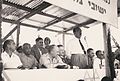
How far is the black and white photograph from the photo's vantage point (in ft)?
4.88

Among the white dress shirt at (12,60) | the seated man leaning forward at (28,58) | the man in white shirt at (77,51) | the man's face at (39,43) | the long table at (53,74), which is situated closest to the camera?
the long table at (53,74)

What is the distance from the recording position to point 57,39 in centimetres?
195

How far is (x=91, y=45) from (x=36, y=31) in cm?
71

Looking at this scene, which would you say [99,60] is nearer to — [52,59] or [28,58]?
[52,59]

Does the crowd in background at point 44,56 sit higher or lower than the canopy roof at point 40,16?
lower

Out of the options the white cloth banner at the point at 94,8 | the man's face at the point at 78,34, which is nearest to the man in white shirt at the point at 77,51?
the man's face at the point at 78,34

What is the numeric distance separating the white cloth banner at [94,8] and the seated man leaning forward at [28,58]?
0.53 m

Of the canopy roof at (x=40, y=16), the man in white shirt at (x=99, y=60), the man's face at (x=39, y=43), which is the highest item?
the canopy roof at (x=40, y=16)

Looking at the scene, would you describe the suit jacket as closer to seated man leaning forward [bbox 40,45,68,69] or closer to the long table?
seated man leaning forward [bbox 40,45,68,69]

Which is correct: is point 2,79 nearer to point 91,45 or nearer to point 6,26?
point 6,26

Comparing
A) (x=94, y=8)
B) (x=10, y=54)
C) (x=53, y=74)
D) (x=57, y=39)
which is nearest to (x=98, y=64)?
(x=57, y=39)

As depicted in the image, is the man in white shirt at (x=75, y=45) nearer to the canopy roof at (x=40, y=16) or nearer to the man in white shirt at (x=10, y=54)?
the canopy roof at (x=40, y=16)

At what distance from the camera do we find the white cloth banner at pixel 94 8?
4.78ft

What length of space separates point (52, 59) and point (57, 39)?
0.29 metres
